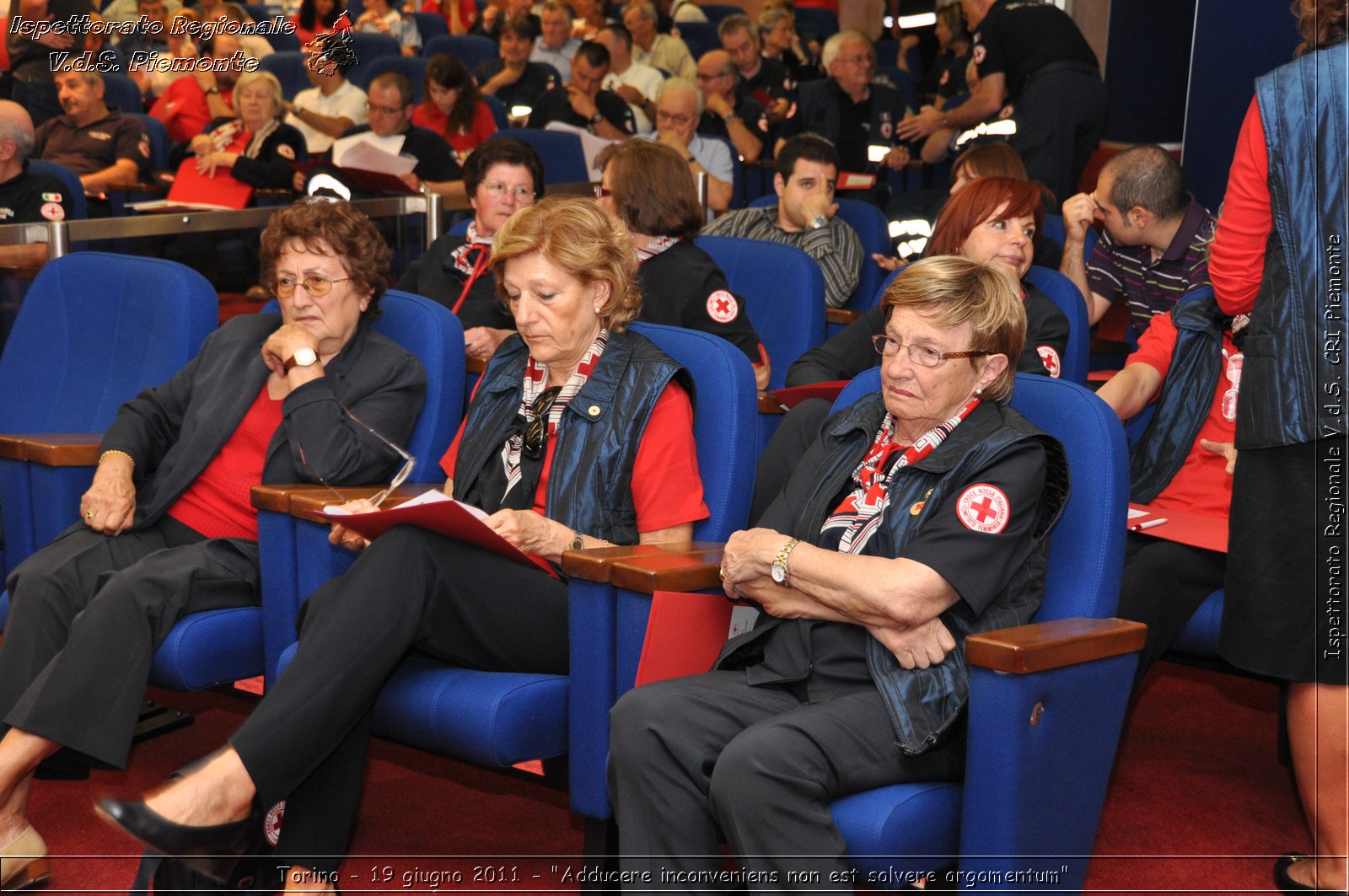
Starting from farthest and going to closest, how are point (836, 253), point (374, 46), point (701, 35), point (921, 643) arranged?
point (701, 35)
point (374, 46)
point (836, 253)
point (921, 643)

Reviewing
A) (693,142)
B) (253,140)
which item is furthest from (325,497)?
(253,140)

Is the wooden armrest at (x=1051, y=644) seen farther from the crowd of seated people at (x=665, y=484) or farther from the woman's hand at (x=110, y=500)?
the woman's hand at (x=110, y=500)

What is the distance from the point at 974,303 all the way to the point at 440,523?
2.79 ft

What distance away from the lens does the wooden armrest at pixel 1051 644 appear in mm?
1709

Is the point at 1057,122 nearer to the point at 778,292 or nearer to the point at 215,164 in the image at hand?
the point at 778,292

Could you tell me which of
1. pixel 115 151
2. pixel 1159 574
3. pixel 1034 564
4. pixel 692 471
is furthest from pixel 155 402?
pixel 115 151

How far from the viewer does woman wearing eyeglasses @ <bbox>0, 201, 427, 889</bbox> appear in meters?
2.27

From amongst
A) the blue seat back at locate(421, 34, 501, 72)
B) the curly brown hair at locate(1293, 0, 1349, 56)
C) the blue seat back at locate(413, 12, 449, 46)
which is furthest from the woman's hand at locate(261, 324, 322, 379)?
the blue seat back at locate(413, 12, 449, 46)

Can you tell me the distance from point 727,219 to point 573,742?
8.61 ft

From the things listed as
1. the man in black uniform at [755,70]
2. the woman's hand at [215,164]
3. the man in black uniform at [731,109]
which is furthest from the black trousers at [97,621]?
the man in black uniform at [755,70]

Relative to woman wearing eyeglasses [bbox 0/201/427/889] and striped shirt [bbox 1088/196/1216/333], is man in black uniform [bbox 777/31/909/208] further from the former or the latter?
woman wearing eyeglasses [bbox 0/201/427/889]

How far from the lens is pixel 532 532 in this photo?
219cm

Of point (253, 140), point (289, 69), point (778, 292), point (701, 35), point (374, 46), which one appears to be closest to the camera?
point (778, 292)

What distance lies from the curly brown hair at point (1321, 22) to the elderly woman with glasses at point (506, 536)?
3.51 ft
